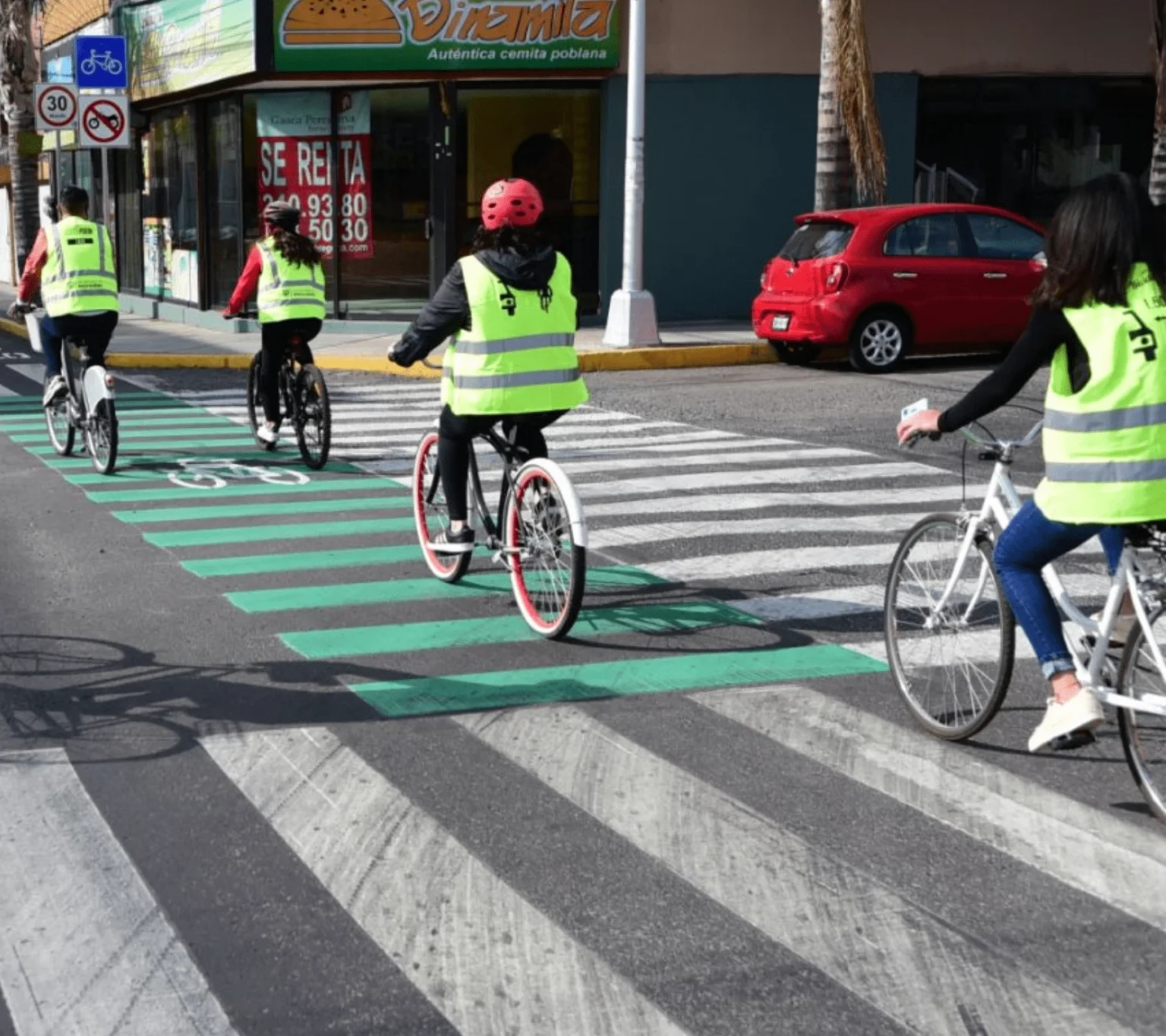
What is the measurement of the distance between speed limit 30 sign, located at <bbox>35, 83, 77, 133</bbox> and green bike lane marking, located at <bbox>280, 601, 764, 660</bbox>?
16416 mm

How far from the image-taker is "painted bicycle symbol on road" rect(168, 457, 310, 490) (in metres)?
11.7

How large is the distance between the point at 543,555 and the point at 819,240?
38.5 ft

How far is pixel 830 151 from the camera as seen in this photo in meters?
21.0

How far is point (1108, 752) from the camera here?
5.82 m

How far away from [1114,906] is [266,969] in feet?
6.84

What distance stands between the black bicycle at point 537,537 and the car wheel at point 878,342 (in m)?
10.7

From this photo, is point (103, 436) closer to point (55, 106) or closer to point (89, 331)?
point (89, 331)

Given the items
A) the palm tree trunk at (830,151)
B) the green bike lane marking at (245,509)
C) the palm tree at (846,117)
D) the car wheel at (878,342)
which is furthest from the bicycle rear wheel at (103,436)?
the palm tree trunk at (830,151)

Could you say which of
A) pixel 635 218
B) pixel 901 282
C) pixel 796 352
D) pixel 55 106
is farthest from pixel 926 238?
pixel 55 106

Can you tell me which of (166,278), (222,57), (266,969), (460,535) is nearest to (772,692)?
(460,535)

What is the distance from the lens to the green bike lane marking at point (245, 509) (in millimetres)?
10430

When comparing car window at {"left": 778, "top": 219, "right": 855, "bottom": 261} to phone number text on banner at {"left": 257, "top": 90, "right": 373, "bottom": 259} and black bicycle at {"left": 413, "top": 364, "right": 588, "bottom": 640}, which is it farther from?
black bicycle at {"left": 413, "top": 364, "right": 588, "bottom": 640}

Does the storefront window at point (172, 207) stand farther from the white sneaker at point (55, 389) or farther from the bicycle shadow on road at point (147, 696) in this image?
the bicycle shadow on road at point (147, 696)

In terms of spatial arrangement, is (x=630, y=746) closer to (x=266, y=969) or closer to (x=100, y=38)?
(x=266, y=969)
